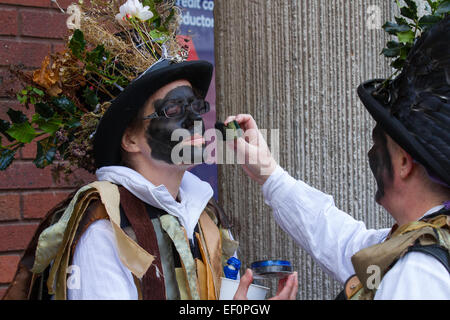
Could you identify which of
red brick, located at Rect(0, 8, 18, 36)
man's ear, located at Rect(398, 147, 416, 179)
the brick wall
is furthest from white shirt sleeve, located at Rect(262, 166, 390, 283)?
red brick, located at Rect(0, 8, 18, 36)

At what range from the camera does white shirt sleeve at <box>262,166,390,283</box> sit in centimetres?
223

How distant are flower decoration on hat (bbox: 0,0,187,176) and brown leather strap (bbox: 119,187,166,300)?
37 centimetres

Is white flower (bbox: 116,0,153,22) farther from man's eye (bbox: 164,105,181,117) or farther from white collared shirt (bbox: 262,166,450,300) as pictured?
white collared shirt (bbox: 262,166,450,300)

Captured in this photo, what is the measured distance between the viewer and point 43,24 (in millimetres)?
3037

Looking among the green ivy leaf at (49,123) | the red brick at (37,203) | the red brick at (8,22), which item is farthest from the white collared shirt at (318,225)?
the red brick at (8,22)

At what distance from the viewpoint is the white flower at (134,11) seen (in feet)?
7.25

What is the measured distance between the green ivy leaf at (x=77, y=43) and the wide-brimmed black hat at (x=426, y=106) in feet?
3.99

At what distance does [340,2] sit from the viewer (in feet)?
8.68

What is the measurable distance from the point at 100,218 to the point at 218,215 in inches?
25.1

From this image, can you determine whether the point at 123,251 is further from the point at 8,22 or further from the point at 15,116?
the point at 8,22

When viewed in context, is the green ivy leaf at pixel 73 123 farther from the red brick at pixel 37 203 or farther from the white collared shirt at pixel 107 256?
the red brick at pixel 37 203

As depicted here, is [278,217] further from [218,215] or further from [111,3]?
[111,3]

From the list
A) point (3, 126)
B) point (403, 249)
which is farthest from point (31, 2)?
point (403, 249)
